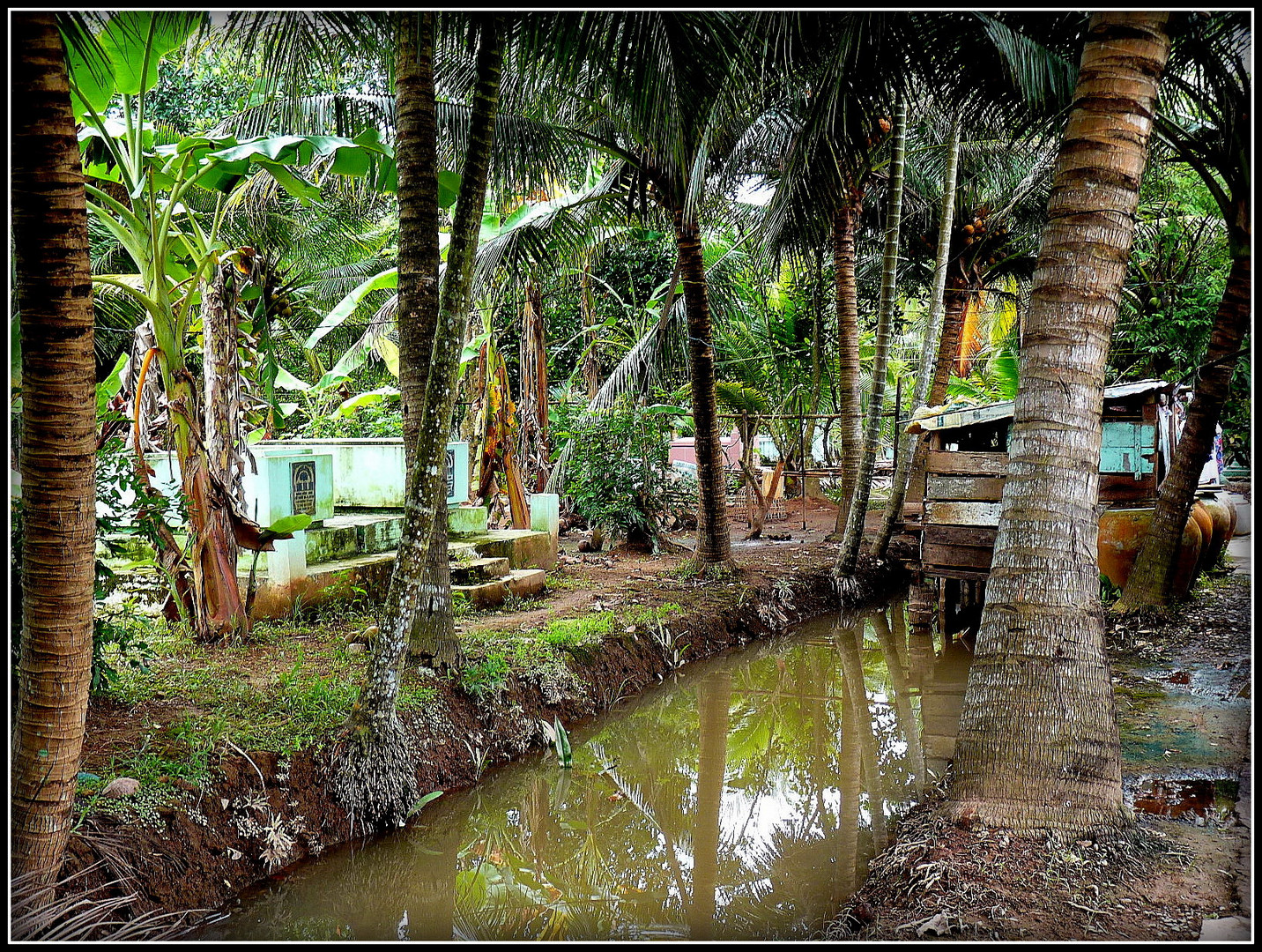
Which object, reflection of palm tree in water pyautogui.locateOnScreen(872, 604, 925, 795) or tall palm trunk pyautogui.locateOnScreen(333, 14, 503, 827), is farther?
reflection of palm tree in water pyautogui.locateOnScreen(872, 604, 925, 795)

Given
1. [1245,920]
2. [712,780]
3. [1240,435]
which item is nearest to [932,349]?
[1240,435]

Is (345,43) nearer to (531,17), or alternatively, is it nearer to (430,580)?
(531,17)

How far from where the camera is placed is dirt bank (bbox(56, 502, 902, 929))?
13.2 ft

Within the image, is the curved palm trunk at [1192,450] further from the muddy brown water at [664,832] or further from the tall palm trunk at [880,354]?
the tall palm trunk at [880,354]

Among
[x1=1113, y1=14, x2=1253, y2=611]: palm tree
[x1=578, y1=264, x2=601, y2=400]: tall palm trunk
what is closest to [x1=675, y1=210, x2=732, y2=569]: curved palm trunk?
[x1=578, y1=264, x2=601, y2=400]: tall palm trunk

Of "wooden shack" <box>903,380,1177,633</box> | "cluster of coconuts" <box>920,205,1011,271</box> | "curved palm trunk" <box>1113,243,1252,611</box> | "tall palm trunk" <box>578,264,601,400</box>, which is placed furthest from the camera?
"tall palm trunk" <box>578,264,601,400</box>

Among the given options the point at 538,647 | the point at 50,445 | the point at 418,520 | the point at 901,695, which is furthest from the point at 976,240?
the point at 50,445

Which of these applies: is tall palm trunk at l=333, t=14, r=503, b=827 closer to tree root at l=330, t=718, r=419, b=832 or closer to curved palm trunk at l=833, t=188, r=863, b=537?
tree root at l=330, t=718, r=419, b=832

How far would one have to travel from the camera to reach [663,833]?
5512 millimetres

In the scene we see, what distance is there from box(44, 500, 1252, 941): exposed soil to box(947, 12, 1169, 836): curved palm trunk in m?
0.29

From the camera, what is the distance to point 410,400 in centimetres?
591

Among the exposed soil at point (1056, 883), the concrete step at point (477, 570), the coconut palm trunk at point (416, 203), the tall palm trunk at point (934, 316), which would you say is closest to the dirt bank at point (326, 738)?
the concrete step at point (477, 570)

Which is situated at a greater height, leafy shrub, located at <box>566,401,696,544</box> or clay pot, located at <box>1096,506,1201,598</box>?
leafy shrub, located at <box>566,401,696,544</box>

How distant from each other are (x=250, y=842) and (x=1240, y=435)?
13.1 m
